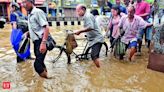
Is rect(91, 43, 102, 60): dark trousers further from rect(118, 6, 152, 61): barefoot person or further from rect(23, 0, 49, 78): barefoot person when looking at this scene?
rect(23, 0, 49, 78): barefoot person

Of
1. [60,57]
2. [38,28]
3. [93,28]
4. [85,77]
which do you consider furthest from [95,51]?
[60,57]

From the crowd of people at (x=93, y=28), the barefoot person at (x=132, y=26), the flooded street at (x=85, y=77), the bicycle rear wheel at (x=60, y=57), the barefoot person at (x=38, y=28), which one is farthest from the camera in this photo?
the bicycle rear wheel at (x=60, y=57)

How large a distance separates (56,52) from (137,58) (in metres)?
2.85

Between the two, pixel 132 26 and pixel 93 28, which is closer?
pixel 93 28

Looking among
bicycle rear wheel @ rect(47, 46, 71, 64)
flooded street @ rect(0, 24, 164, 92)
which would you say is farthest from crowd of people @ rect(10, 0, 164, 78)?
bicycle rear wheel @ rect(47, 46, 71, 64)

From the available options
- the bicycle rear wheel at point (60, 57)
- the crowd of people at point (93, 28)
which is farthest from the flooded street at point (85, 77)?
the crowd of people at point (93, 28)

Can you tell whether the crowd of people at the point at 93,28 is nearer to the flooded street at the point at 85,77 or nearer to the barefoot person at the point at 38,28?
the barefoot person at the point at 38,28

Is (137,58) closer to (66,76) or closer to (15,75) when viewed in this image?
(66,76)

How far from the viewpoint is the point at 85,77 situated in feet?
23.1

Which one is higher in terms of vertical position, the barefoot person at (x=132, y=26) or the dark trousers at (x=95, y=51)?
the barefoot person at (x=132, y=26)

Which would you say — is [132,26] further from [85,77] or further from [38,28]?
[38,28]

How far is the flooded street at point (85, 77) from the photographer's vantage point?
6125 millimetres

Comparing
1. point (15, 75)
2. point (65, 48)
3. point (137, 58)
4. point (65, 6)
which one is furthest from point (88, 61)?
point (65, 6)

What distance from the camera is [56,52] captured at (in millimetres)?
10289
